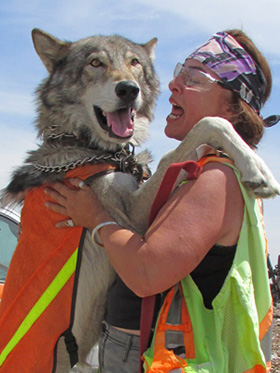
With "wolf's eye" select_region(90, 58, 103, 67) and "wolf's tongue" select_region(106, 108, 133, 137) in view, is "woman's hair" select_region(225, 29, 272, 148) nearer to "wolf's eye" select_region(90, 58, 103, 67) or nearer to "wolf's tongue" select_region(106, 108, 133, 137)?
"wolf's tongue" select_region(106, 108, 133, 137)

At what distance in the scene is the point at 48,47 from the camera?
333cm

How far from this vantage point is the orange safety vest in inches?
86.3

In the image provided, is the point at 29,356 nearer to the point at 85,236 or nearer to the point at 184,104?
the point at 85,236

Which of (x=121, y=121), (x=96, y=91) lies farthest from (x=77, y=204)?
(x=96, y=91)

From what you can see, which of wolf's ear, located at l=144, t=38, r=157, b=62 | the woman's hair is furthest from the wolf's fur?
the woman's hair

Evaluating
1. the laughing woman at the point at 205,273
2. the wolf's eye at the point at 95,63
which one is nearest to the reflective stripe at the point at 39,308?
the laughing woman at the point at 205,273

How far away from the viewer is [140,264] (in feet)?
5.06

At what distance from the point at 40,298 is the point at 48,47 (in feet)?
6.52

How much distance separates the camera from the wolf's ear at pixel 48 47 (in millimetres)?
3295

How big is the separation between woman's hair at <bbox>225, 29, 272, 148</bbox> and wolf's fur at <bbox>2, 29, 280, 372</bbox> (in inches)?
4.1

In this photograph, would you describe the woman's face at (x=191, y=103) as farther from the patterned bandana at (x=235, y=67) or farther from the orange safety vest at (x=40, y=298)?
the orange safety vest at (x=40, y=298)

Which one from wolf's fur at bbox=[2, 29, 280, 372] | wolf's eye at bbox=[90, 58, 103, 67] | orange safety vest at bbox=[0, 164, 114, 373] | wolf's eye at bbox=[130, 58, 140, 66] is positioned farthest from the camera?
wolf's eye at bbox=[130, 58, 140, 66]

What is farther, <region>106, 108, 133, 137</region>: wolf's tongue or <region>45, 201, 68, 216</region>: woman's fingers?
<region>106, 108, 133, 137</region>: wolf's tongue

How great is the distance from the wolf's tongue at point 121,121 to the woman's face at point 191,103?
75cm
